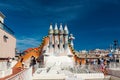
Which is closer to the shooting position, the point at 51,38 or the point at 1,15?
the point at 1,15

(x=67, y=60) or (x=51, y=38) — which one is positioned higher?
(x=51, y=38)

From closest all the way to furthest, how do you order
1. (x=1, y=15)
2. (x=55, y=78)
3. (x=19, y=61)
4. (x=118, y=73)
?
1. (x=118, y=73)
2. (x=55, y=78)
3. (x=1, y=15)
4. (x=19, y=61)

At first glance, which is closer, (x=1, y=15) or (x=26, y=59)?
(x=1, y=15)

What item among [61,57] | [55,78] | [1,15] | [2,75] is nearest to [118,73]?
[55,78]

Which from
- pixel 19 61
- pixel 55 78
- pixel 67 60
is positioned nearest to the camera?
pixel 55 78

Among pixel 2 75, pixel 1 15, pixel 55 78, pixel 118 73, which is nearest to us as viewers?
pixel 2 75

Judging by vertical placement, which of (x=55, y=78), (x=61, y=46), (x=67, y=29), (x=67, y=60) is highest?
→ (x=67, y=29)

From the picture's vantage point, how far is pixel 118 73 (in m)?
24.7

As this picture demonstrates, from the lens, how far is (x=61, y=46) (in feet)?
131

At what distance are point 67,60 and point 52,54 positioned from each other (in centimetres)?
294

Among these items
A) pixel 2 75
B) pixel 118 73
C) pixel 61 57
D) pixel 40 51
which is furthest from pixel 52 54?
pixel 2 75

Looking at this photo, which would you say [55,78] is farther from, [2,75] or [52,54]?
[52,54]

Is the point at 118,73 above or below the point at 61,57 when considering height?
below

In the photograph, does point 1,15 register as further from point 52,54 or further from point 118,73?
point 118,73
